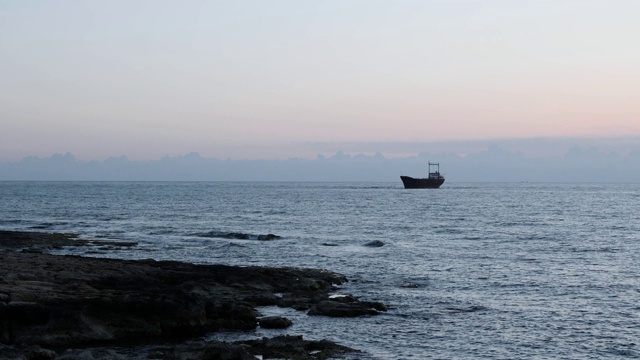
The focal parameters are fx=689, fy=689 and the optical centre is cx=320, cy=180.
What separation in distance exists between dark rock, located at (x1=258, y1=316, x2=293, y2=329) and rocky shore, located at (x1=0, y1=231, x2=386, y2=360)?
45 mm

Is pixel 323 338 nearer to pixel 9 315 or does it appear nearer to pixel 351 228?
pixel 9 315

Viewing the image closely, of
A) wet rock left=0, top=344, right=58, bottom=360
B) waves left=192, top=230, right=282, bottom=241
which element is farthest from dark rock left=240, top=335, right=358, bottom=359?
waves left=192, top=230, right=282, bottom=241

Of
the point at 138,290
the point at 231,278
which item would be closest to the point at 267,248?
the point at 231,278

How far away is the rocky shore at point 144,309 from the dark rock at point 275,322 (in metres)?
0.05

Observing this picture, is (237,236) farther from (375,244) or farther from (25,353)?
(25,353)

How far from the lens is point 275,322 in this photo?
31.5 meters

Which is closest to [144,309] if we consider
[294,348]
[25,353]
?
[25,353]

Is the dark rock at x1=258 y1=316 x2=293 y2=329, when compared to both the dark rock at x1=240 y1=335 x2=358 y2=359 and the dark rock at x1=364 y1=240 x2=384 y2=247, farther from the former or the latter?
the dark rock at x1=364 y1=240 x2=384 y2=247

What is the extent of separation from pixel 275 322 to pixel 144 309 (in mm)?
5874

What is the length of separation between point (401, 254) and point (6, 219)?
250 feet

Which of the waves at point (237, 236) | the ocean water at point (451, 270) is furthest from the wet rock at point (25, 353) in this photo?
the waves at point (237, 236)

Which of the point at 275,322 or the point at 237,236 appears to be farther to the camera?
the point at 237,236

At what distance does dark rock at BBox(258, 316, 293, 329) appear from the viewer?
103ft

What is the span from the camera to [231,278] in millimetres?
41594
